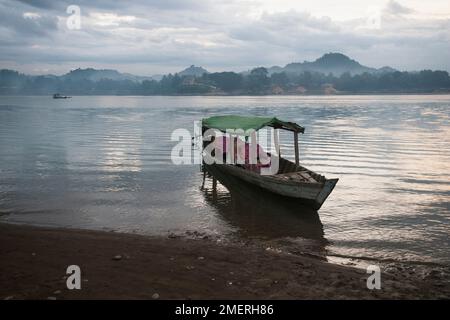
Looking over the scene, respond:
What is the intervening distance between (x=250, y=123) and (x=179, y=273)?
13230mm

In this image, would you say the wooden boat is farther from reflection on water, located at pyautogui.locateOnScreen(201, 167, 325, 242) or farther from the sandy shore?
the sandy shore

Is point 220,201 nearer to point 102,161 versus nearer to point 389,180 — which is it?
point 389,180

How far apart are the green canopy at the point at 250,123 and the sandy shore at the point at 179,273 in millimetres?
9009

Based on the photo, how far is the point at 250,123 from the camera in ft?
71.3

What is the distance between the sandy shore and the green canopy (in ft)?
29.6

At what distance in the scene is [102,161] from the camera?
96.1ft

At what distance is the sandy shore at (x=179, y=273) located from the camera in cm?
858

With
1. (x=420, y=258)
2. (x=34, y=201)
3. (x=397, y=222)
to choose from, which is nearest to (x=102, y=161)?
(x=34, y=201)
